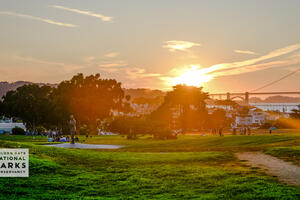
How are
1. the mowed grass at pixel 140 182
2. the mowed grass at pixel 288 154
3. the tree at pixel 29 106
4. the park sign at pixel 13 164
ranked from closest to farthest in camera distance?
the mowed grass at pixel 140 182 → the park sign at pixel 13 164 → the mowed grass at pixel 288 154 → the tree at pixel 29 106

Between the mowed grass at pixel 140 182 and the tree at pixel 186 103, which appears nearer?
the mowed grass at pixel 140 182

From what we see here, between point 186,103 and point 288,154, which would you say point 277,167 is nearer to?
point 288,154

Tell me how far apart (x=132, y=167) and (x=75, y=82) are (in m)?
69.5

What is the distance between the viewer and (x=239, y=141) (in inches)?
1401

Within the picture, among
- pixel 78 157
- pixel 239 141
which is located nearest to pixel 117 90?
pixel 239 141

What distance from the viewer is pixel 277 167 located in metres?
18.8

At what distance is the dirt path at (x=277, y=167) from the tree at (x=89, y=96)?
64.3 meters

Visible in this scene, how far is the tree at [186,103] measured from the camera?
96.3 meters

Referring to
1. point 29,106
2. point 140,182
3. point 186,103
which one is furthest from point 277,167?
point 186,103

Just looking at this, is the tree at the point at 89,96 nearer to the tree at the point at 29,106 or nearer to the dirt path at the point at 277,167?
the tree at the point at 29,106

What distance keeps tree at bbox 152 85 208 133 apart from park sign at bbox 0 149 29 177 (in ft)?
251

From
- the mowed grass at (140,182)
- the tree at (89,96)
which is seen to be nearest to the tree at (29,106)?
the tree at (89,96)

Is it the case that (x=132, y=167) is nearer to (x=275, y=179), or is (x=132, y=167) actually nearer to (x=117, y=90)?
(x=275, y=179)

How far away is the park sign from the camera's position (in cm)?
1669
